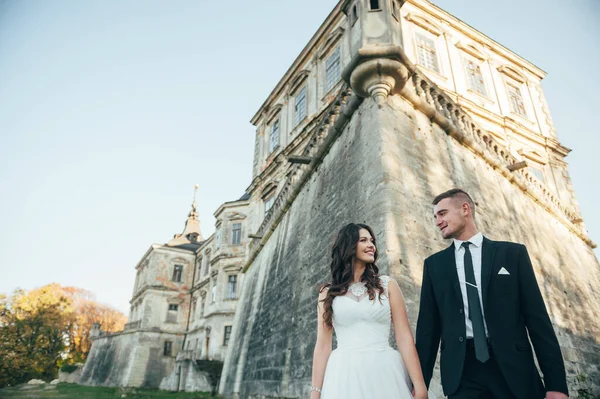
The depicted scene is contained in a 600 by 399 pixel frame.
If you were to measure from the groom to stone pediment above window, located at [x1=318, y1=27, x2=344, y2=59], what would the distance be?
1635cm

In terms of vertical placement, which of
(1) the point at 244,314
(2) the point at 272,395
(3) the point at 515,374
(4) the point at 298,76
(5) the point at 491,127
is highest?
(4) the point at 298,76

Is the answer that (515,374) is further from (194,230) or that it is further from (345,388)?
(194,230)

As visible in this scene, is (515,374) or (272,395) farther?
(272,395)

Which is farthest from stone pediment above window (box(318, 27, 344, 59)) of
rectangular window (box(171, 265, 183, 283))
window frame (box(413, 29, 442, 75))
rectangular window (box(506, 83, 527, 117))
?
rectangular window (box(171, 265, 183, 283))

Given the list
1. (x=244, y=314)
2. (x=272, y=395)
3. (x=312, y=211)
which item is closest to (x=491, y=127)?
(x=312, y=211)

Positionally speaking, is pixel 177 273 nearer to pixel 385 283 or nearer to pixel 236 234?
pixel 236 234

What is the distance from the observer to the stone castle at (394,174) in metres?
6.41

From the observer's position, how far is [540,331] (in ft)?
7.10

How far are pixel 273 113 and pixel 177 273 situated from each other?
2204 centimetres

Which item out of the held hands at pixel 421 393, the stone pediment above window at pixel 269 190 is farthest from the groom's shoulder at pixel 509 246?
the stone pediment above window at pixel 269 190

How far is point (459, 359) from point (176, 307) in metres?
36.3

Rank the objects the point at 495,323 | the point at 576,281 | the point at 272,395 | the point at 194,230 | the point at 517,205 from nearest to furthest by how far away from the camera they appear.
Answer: the point at 495,323 < the point at 272,395 < the point at 517,205 < the point at 576,281 < the point at 194,230

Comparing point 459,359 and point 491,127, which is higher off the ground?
point 491,127

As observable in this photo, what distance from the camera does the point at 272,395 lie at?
7688 millimetres
